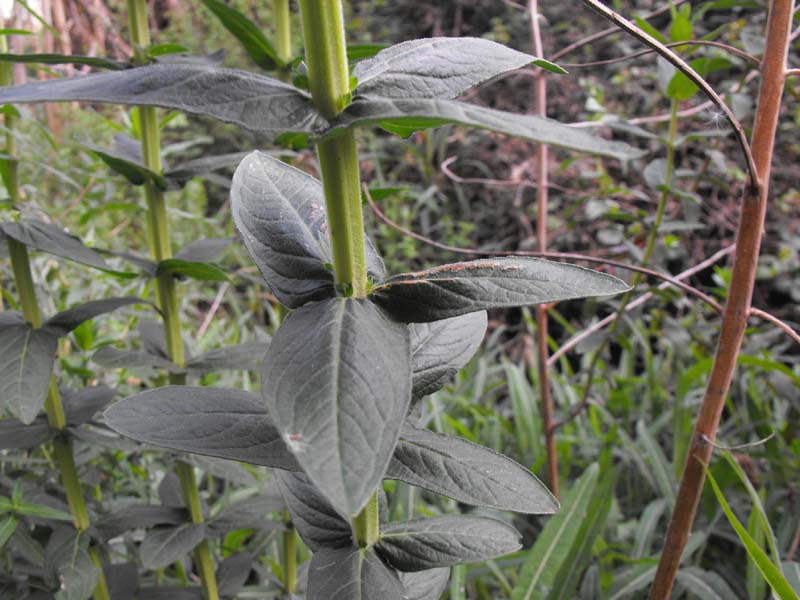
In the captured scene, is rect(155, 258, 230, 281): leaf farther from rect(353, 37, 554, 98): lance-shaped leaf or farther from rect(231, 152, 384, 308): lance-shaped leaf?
rect(353, 37, 554, 98): lance-shaped leaf

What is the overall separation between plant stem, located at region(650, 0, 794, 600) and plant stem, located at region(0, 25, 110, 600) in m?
0.75

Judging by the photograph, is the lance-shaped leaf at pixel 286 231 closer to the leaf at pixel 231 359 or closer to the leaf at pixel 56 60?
the leaf at pixel 56 60

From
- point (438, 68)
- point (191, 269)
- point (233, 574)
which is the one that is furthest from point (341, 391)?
point (233, 574)

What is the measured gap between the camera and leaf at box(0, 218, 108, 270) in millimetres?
785

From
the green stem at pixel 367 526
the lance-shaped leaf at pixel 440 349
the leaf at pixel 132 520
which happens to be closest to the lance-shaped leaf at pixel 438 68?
the lance-shaped leaf at pixel 440 349

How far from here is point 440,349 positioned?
24.7 inches

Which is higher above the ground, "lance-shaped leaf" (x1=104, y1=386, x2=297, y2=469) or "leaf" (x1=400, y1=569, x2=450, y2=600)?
"lance-shaped leaf" (x1=104, y1=386, x2=297, y2=469)

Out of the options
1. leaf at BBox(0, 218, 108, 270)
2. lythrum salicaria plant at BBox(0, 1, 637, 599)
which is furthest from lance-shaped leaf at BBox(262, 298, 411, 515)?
leaf at BBox(0, 218, 108, 270)

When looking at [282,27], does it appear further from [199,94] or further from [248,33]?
[199,94]

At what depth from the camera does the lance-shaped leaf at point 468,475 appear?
516mm

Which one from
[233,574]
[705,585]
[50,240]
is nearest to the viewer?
[50,240]

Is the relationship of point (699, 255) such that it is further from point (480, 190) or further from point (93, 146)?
point (93, 146)

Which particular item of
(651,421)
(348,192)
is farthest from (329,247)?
(651,421)

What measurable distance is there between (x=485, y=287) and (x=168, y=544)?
0.66 metres
